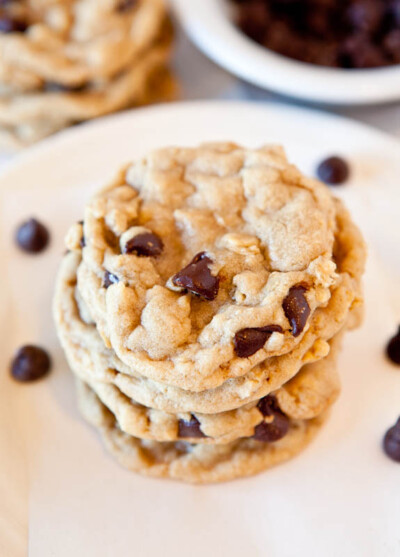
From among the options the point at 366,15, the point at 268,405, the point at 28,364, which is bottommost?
the point at 28,364

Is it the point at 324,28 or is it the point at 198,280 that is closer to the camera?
the point at 198,280

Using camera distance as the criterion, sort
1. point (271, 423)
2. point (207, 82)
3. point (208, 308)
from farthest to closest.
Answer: point (207, 82)
point (271, 423)
point (208, 308)

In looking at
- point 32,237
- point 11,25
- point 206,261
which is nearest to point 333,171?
point 206,261

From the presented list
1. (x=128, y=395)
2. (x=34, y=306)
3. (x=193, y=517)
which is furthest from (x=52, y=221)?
(x=193, y=517)

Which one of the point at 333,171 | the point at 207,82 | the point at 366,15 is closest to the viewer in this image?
the point at 333,171

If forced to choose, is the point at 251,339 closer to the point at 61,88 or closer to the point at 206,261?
the point at 206,261

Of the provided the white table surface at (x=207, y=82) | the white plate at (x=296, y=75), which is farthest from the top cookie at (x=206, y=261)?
the white table surface at (x=207, y=82)

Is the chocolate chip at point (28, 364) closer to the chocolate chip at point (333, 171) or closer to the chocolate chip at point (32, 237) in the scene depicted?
the chocolate chip at point (32, 237)

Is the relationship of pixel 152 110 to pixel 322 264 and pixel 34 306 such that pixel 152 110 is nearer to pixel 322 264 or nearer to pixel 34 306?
pixel 34 306
